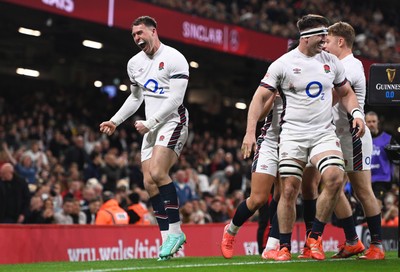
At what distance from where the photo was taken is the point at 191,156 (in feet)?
82.4

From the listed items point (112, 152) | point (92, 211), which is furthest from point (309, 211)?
point (112, 152)

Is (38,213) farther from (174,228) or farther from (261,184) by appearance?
(261,184)

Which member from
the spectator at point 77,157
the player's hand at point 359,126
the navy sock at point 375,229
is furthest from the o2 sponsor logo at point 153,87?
the spectator at point 77,157

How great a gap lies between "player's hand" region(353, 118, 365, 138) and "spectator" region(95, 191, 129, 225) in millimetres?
7466

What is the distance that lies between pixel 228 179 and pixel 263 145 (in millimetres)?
14338

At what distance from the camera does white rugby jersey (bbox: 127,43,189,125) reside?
9984 mm

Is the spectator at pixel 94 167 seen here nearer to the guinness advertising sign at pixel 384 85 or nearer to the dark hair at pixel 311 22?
the guinness advertising sign at pixel 384 85

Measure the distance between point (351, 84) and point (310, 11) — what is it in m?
23.8

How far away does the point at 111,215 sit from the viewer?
1591cm

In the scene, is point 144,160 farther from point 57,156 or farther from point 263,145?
point 57,156

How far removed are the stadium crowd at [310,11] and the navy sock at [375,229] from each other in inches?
586

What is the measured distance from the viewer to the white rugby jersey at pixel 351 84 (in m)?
9.84

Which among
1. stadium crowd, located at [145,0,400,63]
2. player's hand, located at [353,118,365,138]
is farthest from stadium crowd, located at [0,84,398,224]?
player's hand, located at [353,118,365,138]

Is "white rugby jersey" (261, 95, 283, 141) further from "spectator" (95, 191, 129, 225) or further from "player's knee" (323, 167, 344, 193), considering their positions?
"spectator" (95, 191, 129, 225)
